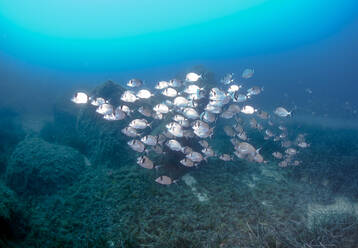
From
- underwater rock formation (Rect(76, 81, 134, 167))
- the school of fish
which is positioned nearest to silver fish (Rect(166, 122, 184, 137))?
the school of fish

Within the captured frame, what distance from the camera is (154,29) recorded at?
478 feet

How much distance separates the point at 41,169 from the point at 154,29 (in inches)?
6102

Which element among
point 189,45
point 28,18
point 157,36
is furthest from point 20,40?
point 189,45

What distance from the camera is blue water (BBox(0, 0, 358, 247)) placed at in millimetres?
6121

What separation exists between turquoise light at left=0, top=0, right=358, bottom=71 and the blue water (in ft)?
2.27

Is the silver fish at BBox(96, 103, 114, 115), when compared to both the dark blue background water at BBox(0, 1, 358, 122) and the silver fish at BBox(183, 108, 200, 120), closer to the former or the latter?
the silver fish at BBox(183, 108, 200, 120)

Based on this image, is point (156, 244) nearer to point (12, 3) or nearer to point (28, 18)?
point (12, 3)

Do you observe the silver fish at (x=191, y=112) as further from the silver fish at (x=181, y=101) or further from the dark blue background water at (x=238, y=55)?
the dark blue background water at (x=238, y=55)

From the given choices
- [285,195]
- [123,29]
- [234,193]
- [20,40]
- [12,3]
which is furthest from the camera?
[123,29]

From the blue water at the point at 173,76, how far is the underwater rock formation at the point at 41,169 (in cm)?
15

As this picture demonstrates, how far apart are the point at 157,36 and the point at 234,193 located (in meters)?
147

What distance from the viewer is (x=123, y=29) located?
153 m

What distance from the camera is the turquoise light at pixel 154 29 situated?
90250 millimetres

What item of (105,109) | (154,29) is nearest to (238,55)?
(154,29)
